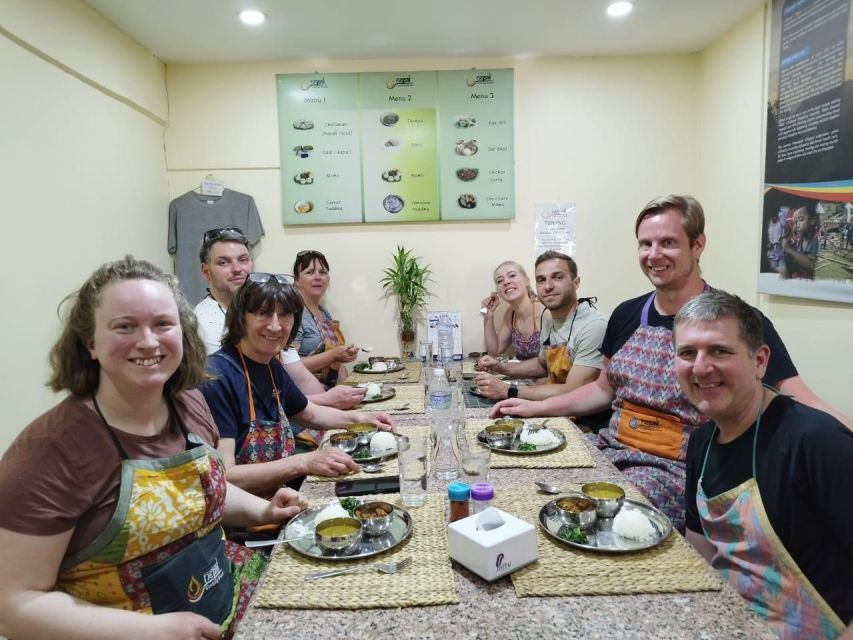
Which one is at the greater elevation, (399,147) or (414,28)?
(414,28)

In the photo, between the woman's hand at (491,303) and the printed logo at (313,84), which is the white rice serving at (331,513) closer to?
the woman's hand at (491,303)

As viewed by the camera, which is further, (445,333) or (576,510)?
(445,333)

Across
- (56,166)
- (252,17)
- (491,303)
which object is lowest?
(491,303)

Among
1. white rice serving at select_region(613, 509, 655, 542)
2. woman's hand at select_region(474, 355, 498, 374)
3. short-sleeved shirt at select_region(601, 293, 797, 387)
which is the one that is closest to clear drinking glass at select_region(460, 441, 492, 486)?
white rice serving at select_region(613, 509, 655, 542)

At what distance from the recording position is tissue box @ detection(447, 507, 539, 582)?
0.99 meters

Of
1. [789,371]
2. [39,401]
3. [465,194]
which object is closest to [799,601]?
[789,371]

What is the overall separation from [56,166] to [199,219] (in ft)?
3.99

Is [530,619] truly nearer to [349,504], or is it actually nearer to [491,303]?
[349,504]

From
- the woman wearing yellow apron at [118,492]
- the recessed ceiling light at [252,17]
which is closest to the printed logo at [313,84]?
the recessed ceiling light at [252,17]

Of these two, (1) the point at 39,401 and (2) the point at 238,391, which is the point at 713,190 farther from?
(1) the point at 39,401

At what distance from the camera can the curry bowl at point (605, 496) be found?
3.95 ft

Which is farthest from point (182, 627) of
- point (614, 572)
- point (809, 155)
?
point (809, 155)

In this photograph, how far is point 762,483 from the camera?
113 centimetres

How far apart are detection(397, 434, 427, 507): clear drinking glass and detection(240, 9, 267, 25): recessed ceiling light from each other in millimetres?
2717
